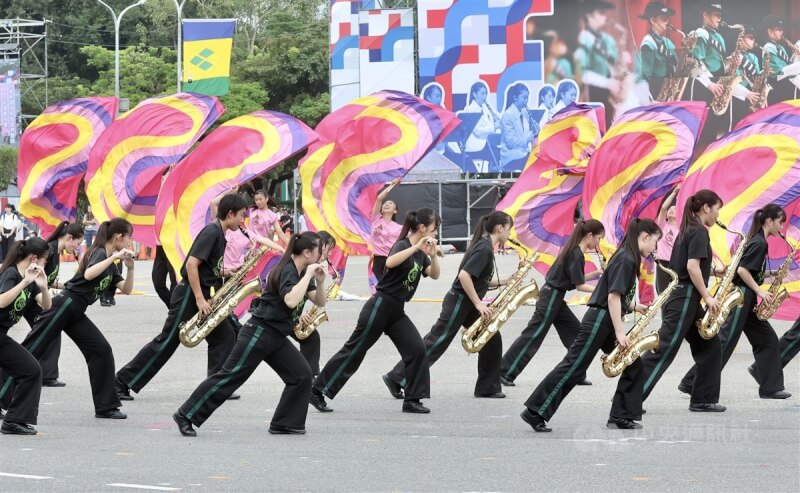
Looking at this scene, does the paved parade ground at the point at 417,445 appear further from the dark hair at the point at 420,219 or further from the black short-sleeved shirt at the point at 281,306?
the dark hair at the point at 420,219

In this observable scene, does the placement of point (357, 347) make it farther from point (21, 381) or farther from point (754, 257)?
point (754, 257)

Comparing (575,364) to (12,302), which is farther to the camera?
(575,364)

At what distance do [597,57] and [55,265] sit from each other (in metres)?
21.9

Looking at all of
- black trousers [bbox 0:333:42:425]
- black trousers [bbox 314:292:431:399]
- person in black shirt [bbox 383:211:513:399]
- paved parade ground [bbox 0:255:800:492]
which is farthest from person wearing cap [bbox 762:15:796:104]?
black trousers [bbox 0:333:42:425]

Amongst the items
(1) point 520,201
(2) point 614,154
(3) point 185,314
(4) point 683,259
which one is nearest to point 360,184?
(1) point 520,201

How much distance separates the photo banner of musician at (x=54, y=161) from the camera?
1703cm

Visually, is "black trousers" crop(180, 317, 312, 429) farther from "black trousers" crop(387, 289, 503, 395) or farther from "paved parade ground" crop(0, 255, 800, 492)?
"black trousers" crop(387, 289, 503, 395)

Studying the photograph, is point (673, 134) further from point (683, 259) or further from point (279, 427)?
point (279, 427)

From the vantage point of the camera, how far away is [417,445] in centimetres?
866

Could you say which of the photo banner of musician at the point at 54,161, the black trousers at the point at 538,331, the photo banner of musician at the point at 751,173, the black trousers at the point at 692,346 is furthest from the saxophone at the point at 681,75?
the black trousers at the point at 692,346

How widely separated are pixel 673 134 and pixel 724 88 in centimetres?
1609

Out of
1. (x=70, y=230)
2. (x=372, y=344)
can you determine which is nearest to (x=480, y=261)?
(x=372, y=344)

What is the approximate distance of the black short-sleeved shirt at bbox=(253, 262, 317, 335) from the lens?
29.4 feet

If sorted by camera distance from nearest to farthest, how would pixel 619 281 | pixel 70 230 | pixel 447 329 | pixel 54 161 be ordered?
pixel 619 281 < pixel 447 329 < pixel 70 230 < pixel 54 161
